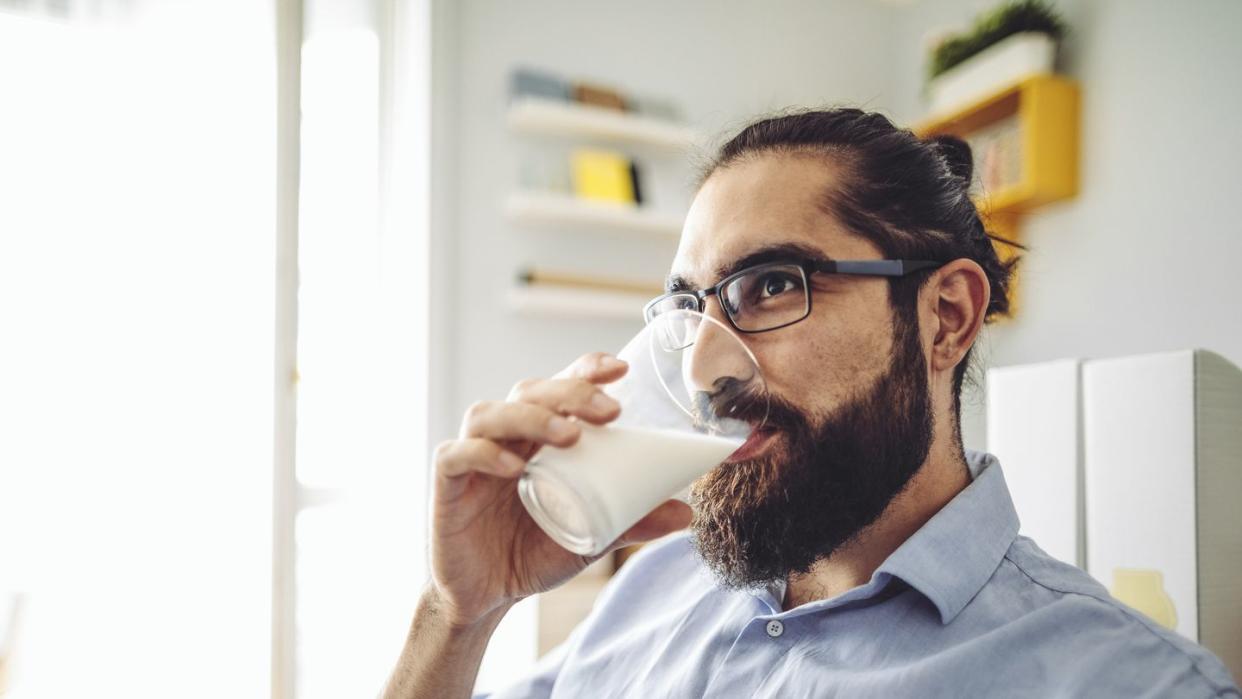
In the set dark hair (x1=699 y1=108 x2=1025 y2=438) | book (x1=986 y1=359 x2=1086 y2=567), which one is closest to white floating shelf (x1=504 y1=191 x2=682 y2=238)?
book (x1=986 y1=359 x2=1086 y2=567)

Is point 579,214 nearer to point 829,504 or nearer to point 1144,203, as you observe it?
point 1144,203

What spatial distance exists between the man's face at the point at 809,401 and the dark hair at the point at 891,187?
23 millimetres

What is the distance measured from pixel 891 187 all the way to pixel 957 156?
25 cm

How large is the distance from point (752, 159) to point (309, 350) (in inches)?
71.1

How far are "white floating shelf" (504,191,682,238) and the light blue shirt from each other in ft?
5.67

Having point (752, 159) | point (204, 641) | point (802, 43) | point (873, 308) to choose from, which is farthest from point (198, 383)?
point (802, 43)

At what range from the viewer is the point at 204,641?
7.50ft

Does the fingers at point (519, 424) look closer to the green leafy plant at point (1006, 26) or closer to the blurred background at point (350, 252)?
the blurred background at point (350, 252)

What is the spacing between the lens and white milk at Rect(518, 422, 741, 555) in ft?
2.29

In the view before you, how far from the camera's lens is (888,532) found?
1015 mm

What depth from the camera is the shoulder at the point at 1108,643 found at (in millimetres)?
778

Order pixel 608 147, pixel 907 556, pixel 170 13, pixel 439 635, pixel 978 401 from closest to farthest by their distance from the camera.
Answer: pixel 907 556
pixel 439 635
pixel 978 401
pixel 170 13
pixel 608 147

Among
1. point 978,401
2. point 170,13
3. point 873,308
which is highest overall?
point 170,13

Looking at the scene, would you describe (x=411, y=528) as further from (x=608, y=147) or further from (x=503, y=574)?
(x=503, y=574)
